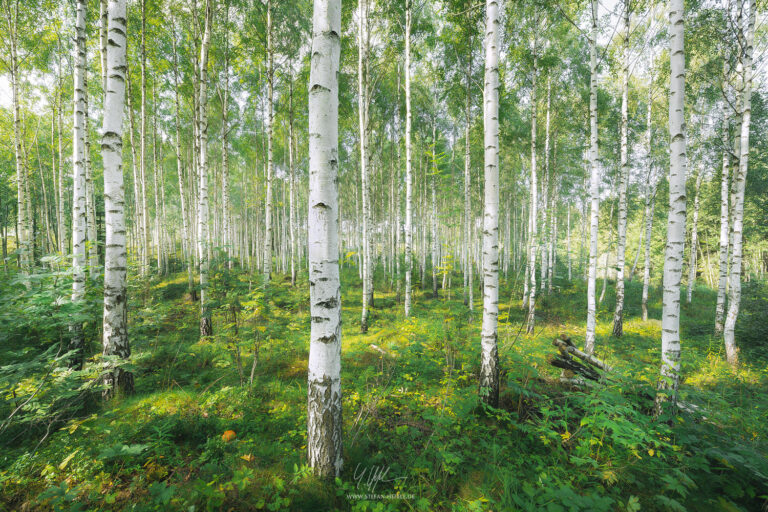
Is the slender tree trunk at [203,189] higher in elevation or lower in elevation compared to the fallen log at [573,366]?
higher

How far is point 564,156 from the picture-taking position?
18734mm

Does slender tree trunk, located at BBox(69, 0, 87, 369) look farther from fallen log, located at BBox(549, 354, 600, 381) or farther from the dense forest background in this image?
fallen log, located at BBox(549, 354, 600, 381)

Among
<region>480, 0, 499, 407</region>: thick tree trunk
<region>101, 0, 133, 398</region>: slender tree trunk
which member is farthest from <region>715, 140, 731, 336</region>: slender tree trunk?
<region>101, 0, 133, 398</region>: slender tree trunk

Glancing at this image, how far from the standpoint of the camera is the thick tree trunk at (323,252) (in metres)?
2.54

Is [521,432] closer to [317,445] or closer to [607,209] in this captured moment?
[317,445]

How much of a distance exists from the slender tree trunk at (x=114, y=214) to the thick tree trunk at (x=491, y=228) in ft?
17.8

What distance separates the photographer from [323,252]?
2.55 meters

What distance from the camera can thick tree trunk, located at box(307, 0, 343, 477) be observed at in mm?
2537

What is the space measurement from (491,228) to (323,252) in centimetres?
288

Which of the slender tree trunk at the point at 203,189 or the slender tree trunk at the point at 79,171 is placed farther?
the slender tree trunk at the point at 203,189

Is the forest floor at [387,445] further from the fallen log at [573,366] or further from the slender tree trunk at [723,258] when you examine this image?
the slender tree trunk at [723,258]

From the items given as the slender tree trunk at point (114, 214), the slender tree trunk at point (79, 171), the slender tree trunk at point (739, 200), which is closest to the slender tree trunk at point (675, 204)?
the slender tree trunk at point (739, 200)

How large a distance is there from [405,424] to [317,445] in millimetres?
1523

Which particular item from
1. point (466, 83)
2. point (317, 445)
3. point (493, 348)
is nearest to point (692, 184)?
point (466, 83)
